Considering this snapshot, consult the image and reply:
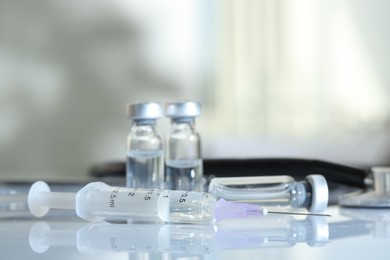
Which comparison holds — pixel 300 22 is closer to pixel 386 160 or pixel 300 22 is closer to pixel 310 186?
pixel 386 160

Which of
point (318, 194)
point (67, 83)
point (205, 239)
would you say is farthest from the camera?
point (67, 83)

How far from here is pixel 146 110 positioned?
28.7 inches

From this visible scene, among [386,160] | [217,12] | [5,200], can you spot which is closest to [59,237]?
[5,200]

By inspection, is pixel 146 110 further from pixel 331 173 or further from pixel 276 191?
pixel 331 173

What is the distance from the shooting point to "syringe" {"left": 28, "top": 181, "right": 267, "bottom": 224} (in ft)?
1.99

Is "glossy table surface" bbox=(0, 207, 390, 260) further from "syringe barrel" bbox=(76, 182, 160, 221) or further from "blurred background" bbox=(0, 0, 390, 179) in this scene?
"blurred background" bbox=(0, 0, 390, 179)

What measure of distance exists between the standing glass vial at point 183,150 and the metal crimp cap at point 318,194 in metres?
0.15

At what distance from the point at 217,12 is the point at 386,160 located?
876 mm

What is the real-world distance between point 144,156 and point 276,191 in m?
0.18

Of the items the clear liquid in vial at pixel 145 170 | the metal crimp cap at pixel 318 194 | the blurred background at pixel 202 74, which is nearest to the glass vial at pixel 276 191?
the metal crimp cap at pixel 318 194

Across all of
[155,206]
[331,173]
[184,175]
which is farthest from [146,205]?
[331,173]

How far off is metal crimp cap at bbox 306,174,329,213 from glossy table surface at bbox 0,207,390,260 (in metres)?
0.01

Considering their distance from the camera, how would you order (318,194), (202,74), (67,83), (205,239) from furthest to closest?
(202,74), (67,83), (318,194), (205,239)

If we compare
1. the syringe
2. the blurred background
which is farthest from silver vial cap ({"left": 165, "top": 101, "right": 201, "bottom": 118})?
the blurred background
